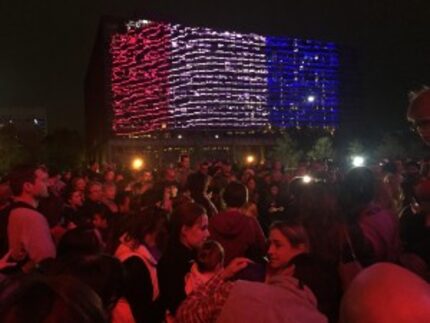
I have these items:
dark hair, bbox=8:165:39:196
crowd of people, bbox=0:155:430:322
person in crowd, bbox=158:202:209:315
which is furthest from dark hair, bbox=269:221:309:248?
dark hair, bbox=8:165:39:196

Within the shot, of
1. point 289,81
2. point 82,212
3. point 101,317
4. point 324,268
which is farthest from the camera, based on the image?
point 289,81

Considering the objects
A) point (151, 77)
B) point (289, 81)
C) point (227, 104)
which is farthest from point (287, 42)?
point (151, 77)

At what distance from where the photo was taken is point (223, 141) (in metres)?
120

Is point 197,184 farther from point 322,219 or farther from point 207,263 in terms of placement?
→ point 322,219

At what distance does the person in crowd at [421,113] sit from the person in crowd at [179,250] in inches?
114

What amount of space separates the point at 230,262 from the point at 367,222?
1.04m

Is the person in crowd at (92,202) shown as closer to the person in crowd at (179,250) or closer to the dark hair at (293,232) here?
the person in crowd at (179,250)

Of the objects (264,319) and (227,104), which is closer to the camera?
(264,319)

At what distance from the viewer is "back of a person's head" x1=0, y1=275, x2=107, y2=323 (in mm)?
1493

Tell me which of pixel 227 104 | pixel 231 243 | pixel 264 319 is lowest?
pixel 231 243

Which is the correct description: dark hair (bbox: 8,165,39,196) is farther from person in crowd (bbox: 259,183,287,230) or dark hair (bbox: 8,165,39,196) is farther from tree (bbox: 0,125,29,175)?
tree (bbox: 0,125,29,175)

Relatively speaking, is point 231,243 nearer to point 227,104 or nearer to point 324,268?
point 324,268

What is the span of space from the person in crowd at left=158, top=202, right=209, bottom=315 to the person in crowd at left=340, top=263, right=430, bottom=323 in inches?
123

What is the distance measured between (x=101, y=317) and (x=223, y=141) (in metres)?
119
